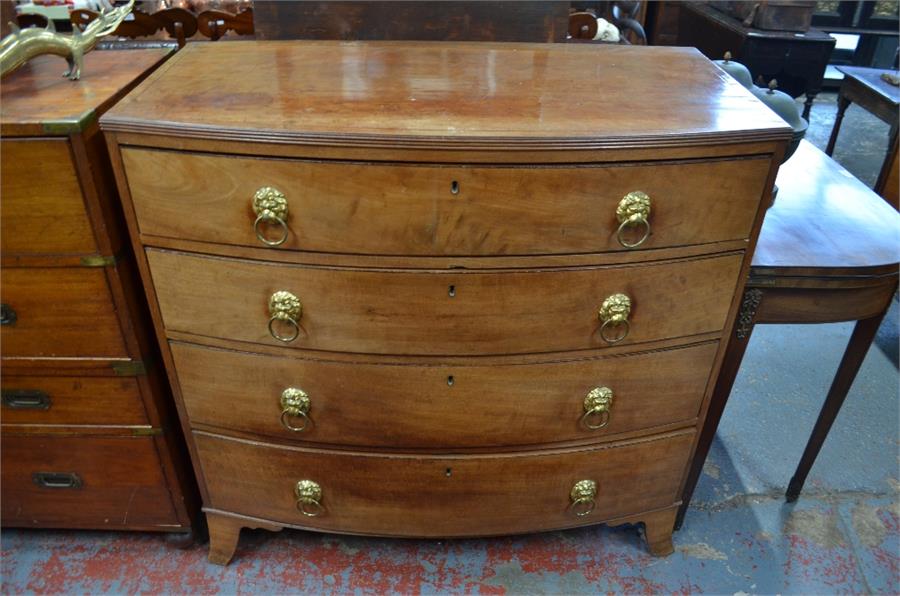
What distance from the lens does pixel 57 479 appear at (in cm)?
156

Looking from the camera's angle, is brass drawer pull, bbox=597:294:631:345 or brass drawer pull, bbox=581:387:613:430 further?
brass drawer pull, bbox=581:387:613:430

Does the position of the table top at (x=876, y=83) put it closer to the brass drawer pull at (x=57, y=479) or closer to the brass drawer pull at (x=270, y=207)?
the brass drawer pull at (x=270, y=207)

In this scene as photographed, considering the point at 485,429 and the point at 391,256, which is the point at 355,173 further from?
the point at 485,429

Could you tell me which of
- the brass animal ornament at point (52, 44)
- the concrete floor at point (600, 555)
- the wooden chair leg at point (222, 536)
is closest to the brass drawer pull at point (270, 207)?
the brass animal ornament at point (52, 44)

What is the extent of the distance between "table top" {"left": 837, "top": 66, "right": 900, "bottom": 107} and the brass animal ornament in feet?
10.1

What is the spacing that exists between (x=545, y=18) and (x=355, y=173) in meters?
0.78

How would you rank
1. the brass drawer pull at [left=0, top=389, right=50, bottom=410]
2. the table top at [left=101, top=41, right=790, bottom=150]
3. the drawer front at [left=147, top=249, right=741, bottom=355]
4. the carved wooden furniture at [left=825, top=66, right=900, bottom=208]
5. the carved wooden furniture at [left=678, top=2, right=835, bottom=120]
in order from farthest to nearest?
the carved wooden furniture at [left=678, top=2, right=835, bottom=120]
the carved wooden furniture at [left=825, top=66, right=900, bottom=208]
the brass drawer pull at [left=0, top=389, right=50, bottom=410]
the drawer front at [left=147, top=249, right=741, bottom=355]
the table top at [left=101, top=41, right=790, bottom=150]

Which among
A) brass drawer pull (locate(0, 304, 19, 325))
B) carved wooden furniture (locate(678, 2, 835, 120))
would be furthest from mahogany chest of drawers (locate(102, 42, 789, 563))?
carved wooden furniture (locate(678, 2, 835, 120))

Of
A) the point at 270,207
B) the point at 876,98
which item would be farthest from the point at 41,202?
the point at 876,98

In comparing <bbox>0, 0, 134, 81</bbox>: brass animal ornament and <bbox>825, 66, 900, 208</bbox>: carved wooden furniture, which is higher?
<bbox>0, 0, 134, 81</bbox>: brass animal ornament

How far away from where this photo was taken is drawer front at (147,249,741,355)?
1183 millimetres

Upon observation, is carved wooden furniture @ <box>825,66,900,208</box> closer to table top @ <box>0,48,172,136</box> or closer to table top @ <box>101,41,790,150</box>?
table top @ <box>101,41,790,150</box>

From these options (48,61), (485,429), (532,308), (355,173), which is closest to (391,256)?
(355,173)

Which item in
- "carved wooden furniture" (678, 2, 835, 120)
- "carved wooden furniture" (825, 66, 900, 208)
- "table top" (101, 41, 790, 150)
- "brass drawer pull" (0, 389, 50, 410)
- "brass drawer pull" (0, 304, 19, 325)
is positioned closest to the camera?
"table top" (101, 41, 790, 150)
